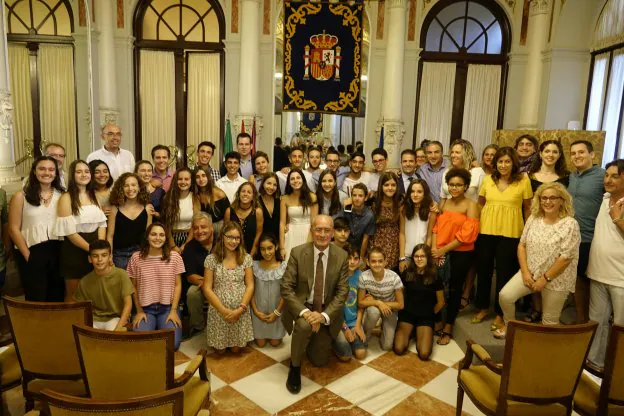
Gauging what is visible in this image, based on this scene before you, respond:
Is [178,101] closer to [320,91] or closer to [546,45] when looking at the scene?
[320,91]

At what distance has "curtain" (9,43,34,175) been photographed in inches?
330

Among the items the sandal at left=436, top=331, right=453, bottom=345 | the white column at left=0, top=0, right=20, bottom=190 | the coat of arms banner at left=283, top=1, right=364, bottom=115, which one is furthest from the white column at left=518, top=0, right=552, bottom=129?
the white column at left=0, top=0, right=20, bottom=190

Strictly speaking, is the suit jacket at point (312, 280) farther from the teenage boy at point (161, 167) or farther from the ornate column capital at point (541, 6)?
the ornate column capital at point (541, 6)

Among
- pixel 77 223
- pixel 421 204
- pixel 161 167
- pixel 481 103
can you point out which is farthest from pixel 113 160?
pixel 481 103

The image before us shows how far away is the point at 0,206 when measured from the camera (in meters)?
3.52

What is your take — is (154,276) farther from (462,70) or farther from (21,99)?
(462,70)

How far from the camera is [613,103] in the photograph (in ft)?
24.0

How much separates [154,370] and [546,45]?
8.34 metres

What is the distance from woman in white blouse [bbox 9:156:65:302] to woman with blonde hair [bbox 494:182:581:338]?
341cm

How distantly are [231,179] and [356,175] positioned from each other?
1.25m

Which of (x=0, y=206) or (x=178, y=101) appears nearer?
(x=0, y=206)

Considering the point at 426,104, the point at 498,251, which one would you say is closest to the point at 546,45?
the point at 426,104

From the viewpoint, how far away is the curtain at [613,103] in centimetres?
712

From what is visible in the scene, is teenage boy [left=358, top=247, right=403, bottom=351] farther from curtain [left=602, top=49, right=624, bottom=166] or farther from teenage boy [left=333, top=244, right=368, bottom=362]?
curtain [left=602, top=49, right=624, bottom=166]
